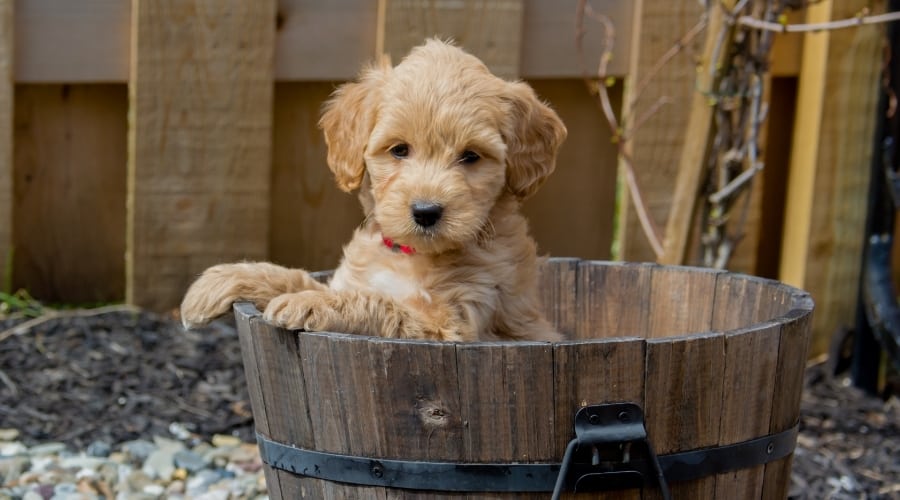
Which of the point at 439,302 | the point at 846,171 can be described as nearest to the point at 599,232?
the point at 846,171

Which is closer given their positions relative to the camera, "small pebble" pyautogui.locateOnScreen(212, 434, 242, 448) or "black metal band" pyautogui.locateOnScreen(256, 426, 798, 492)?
"black metal band" pyautogui.locateOnScreen(256, 426, 798, 492)

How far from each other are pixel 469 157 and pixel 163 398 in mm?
2189

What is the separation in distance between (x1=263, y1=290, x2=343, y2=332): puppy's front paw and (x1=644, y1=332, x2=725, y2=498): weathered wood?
2.43 feet

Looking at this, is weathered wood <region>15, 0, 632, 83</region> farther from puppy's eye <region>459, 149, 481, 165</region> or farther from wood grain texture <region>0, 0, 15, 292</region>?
puppy's eye <region>459, 149, 481, 165</region>

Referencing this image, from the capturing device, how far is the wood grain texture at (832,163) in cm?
528

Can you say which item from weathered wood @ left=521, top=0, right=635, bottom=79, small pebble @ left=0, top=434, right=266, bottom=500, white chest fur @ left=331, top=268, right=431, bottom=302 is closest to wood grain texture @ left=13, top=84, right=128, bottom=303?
small pebble @ left=0, top=434, right=266, bottom=500

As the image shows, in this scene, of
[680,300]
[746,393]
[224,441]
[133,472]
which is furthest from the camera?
[224,441]

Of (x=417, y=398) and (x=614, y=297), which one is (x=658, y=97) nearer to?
(x=614, y=297)

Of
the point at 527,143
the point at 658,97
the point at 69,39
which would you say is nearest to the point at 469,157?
the point at 527,143

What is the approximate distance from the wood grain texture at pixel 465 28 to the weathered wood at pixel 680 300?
1.72m

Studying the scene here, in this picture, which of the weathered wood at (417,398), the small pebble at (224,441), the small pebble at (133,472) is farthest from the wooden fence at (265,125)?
the weathered wood at (417,398)

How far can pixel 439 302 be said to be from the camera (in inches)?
120

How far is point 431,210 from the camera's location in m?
2.97

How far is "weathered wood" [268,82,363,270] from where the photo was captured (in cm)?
539
